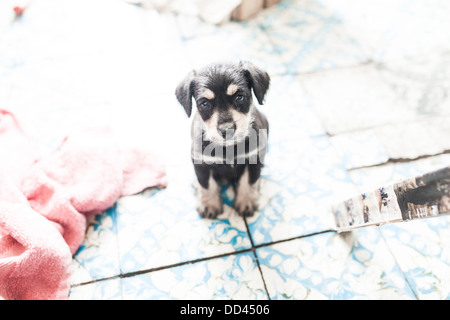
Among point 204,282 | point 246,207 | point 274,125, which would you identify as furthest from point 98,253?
point 274,125

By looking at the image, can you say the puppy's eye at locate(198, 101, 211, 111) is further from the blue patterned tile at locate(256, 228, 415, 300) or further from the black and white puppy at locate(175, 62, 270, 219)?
the blue patterned tile at locate(256, 228, 415, 300)

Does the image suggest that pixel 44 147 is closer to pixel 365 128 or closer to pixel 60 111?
pixel 60 111

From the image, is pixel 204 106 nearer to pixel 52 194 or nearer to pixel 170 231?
pixel 170 231

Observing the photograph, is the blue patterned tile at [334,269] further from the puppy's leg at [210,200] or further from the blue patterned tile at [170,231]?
the puppy's leg at [210,200]

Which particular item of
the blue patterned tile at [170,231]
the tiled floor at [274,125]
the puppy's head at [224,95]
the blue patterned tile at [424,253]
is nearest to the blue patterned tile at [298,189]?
the tiled floor at [274,125]

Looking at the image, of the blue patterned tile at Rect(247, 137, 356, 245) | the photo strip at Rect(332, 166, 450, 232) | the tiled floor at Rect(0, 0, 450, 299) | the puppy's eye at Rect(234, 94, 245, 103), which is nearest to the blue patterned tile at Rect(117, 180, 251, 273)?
the tiled floor at Rect(0, 0, 450, 299)

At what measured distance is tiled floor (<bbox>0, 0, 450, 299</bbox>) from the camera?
65.2 inches

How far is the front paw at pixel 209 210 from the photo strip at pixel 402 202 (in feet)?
2.09

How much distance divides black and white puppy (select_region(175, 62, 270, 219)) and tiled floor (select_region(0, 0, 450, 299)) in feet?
1.10

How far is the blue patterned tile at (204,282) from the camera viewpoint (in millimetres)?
1605

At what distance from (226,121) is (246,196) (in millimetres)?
557
